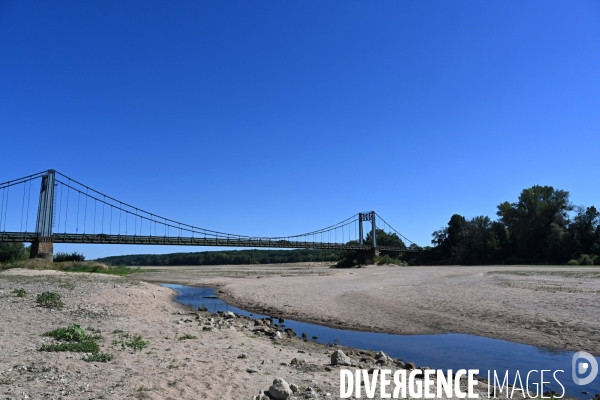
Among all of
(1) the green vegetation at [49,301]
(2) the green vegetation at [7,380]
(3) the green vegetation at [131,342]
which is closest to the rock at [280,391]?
(2) the green vegetation at [7,380]

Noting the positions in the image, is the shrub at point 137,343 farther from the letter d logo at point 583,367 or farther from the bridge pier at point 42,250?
the bridge pier at point 42,250

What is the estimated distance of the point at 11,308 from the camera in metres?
12.6

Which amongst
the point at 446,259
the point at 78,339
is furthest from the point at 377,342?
the point at 446,259

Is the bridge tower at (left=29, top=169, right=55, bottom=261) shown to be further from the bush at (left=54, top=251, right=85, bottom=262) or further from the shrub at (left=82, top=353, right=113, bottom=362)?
the shrub at (left=82, top=353, right=113, bottom=362)

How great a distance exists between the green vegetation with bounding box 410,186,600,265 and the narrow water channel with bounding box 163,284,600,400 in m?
54.9

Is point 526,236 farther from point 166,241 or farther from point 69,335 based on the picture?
point 69,335

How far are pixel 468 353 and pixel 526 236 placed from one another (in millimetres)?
72836

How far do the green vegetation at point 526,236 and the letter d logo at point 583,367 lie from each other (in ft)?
181

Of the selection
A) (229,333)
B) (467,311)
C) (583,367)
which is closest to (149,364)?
(229,333)

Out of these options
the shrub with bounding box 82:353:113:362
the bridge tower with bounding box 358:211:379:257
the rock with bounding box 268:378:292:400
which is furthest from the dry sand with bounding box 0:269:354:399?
the bridge tower with bounding box 358:211:379:257

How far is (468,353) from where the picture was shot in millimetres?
10344

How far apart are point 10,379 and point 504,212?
93604 millimetres

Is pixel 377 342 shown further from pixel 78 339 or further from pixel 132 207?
pixel 132 207

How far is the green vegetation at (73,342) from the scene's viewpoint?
7.59 metres
